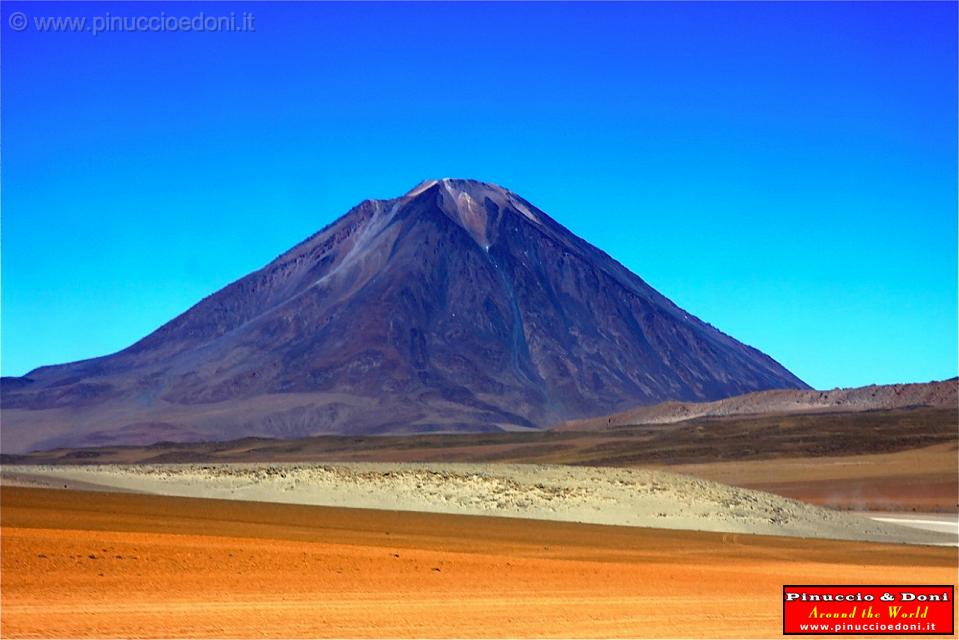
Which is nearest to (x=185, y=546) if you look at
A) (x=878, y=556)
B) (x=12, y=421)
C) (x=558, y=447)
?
(x=878, y=556)

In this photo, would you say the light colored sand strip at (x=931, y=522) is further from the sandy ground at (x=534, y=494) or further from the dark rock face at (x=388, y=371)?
the dark rock face at (x=388, y=371)

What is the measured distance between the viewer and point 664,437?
313 ft

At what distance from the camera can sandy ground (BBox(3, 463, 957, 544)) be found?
36.2 m

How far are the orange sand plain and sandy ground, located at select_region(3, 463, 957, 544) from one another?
9.84 feet

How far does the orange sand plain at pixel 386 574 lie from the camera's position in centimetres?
1609

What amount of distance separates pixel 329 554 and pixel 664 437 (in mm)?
74033

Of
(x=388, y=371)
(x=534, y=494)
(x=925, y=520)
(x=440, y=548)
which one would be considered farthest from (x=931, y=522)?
(x=388, y=371)

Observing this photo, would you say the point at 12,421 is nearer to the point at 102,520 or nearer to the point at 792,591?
A: the point at 102,520

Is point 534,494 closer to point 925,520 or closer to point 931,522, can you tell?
point 931,522

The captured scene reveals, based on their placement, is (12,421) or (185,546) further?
(12,421)

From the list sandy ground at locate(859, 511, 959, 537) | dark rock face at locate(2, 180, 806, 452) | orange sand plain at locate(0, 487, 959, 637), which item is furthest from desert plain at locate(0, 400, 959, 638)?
dark rock face at locate(2, 180, 806, 452)

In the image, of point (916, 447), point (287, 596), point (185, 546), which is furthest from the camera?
point (916, 447)

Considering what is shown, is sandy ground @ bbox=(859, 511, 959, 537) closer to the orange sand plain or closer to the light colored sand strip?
the light colored sand strip

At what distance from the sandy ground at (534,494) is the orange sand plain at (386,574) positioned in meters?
3.00
